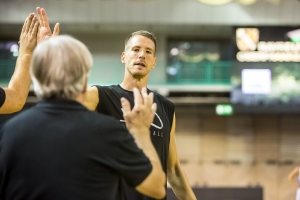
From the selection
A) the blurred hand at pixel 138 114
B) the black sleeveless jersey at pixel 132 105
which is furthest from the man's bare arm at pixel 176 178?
the blurred hand at pixel 138 114

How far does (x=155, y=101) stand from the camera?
3080 mm

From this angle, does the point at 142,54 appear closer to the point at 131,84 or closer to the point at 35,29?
the point at 131,84

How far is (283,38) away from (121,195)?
33.7ft

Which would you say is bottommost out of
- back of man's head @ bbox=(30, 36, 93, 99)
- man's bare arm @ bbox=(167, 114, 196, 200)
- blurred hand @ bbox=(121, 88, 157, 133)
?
man's bare arm @ bbox=(167, 114, 196, 200)

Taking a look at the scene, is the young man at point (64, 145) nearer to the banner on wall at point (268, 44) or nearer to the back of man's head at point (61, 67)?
the back of man's head at point (61, 67)

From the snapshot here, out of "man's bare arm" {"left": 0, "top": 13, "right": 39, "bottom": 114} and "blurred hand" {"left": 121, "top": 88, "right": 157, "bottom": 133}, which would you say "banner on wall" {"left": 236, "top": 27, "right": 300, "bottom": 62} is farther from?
"blurred hand" {"left": 121, "top": 88, "right": 157, "bottom": 133}

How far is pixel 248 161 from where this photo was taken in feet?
48.1

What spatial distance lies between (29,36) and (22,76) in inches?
9.0

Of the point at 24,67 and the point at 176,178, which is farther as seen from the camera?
the point at 176,178

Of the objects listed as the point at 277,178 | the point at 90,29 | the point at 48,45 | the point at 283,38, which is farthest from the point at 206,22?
the point at 48,45

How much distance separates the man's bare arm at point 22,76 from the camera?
2346 mm

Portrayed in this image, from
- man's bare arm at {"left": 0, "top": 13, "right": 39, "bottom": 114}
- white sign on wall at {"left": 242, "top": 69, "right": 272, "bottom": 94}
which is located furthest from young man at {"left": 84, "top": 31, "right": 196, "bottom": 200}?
white sign on wall at {"left": 242, "top": 69, "right": 272, "bottom": 94}

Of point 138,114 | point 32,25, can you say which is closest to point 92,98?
point 32,25

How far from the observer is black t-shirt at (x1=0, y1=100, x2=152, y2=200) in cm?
157
